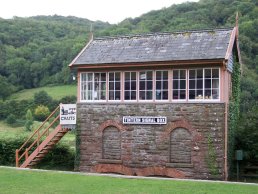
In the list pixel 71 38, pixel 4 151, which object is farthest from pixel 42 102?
pixel 4 151

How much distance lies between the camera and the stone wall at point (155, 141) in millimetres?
18422

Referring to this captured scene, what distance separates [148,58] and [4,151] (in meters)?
10.5

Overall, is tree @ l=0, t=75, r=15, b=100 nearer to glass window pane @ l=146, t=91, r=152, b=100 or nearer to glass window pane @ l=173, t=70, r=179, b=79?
glass window pane @ l=146, t=91, r=152, b=100

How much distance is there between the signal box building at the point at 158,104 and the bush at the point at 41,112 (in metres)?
65.9

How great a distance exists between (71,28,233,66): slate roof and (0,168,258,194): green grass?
18.8ft

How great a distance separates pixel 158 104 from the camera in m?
19.4

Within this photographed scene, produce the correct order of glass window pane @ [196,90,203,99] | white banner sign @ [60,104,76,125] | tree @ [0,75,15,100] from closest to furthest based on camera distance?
glass window pane @ [196,90,203,99], white banner sign @ [60,104,76,125], tree @ [0,75,15,100]

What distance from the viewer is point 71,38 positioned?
93.9 metres

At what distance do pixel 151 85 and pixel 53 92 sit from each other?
7083 cm

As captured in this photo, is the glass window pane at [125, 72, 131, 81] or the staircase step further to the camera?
the staircase step

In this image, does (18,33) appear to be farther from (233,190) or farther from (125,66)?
(233,190)

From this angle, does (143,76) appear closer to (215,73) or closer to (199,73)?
(199,73)

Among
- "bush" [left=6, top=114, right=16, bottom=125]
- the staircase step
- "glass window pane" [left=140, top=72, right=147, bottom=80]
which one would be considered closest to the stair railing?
the staircase step

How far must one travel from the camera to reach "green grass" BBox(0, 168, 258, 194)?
44.7 feet
